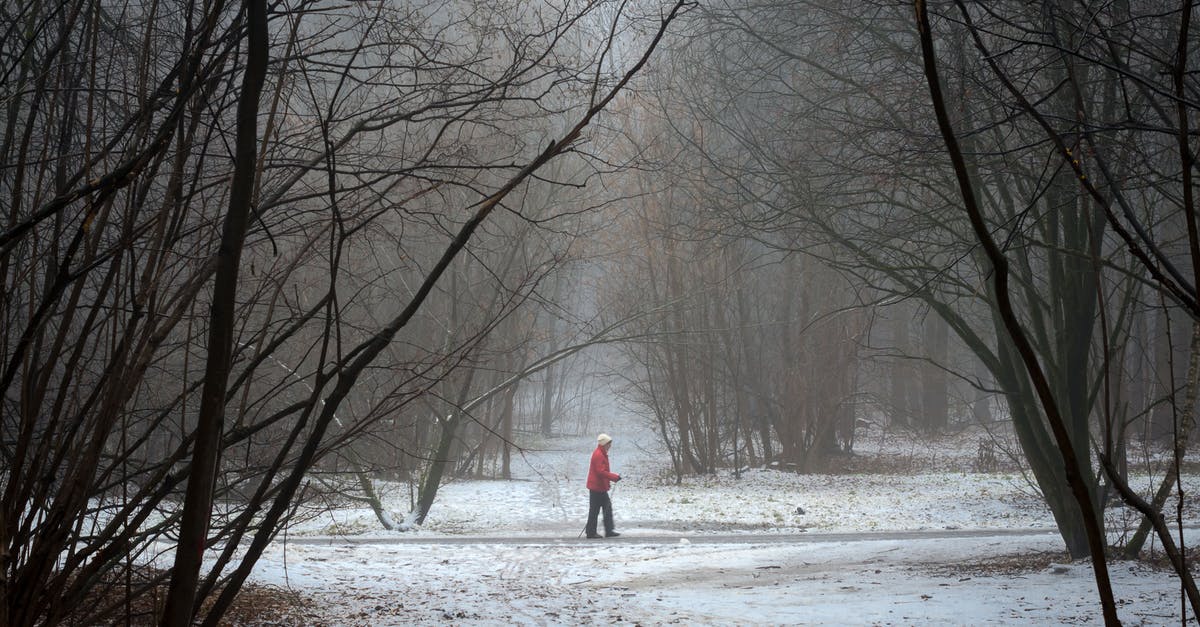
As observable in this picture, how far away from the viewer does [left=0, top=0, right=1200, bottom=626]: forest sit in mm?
1521

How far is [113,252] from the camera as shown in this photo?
182cm

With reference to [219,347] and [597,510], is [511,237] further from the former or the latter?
[219,347]

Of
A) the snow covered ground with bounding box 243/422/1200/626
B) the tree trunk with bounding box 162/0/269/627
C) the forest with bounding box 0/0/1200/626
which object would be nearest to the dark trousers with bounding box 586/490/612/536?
the snow covered ground with bounding box 243/422/1200/626

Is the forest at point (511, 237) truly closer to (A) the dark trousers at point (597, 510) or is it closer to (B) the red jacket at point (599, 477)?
(B) the red jacket at point (599, 477)

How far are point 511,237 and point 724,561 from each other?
7.37 meters

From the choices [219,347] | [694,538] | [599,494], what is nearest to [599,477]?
[599,494]

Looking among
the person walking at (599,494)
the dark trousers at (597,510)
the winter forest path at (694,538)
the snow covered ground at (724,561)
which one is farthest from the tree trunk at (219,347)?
the dark trousers at (597,510)

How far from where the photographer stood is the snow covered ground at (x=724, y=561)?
22.6 feet

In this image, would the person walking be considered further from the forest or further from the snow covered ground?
the forest

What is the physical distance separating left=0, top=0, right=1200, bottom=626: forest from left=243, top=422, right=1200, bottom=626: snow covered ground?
665mm

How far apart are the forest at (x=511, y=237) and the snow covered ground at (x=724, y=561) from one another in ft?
2.18

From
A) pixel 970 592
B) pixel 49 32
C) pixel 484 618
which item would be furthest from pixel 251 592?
pixel 970 592

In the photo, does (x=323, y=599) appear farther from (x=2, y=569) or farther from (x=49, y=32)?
(x=2, y=569)

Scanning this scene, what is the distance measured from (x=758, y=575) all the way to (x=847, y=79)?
474 centimetres
